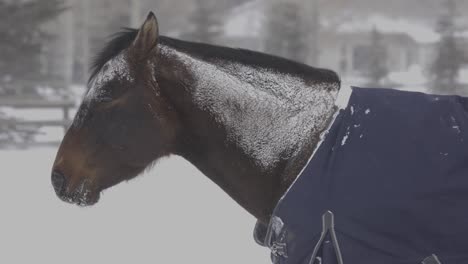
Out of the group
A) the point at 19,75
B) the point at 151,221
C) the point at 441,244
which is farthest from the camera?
the point at 19,75

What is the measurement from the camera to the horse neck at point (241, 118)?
2213 millimetres

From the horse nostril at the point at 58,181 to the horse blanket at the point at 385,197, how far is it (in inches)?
32.7

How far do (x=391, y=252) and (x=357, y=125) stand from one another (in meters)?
0.42

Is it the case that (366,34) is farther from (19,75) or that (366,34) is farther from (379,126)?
(379,126)

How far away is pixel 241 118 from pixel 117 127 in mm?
461

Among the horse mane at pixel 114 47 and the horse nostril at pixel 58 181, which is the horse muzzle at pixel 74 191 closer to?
the horse nostril at pixel 58 181

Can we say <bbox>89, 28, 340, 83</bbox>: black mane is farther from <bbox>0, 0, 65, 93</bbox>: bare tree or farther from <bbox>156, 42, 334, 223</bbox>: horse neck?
<bbox>0, 0, 65, 93</bbox>: bare tree

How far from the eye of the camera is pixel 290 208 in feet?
6.61

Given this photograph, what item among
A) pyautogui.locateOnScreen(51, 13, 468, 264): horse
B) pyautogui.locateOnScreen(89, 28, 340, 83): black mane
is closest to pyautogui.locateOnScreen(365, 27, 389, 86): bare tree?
pyautogui.locateOnScreen(89, 28, 340, 83): black mane

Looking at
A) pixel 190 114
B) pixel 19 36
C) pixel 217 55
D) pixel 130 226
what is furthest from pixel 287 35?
pixel 190 114

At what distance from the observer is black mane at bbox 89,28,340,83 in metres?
2.34

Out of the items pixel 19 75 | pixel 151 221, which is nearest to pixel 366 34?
pixel 19 75

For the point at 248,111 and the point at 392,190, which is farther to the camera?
the point at 248,111

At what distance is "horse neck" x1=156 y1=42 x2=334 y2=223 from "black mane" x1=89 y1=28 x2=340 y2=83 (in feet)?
0.08
